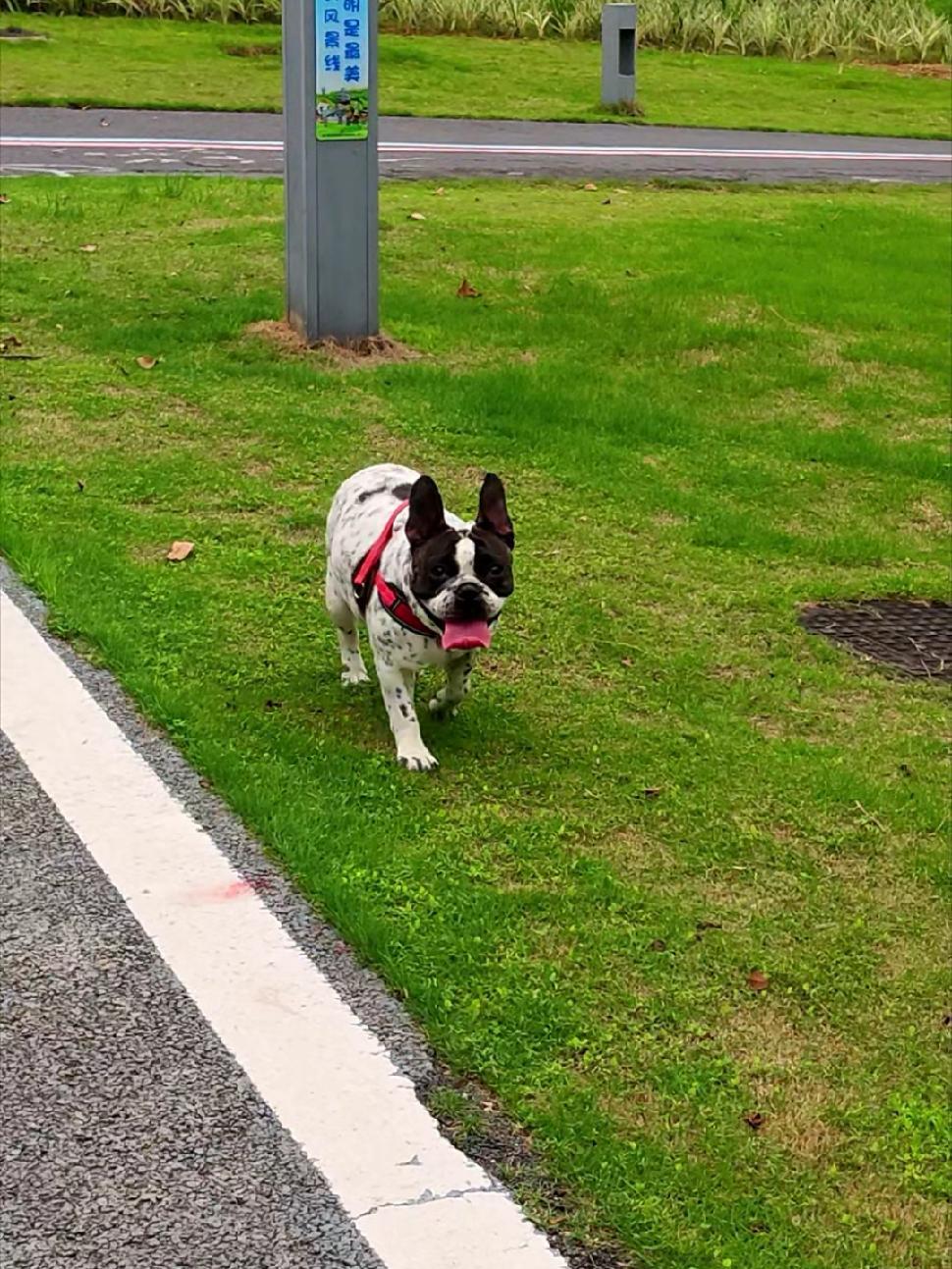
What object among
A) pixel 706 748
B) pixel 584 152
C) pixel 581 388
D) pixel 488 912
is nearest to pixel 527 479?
pixel 581 388

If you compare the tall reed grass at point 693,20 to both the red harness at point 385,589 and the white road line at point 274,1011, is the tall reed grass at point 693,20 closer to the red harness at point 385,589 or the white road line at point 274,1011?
the red harness at point 385,589

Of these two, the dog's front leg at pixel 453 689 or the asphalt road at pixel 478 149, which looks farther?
the asphalt road at pixel 478 149

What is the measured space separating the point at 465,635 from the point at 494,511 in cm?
34

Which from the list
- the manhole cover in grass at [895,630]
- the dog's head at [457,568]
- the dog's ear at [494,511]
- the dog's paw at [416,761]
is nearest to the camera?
the dog's head at [457,568]

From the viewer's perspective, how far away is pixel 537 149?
16656mm

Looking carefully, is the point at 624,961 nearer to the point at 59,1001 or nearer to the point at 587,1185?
the point at 587,1185

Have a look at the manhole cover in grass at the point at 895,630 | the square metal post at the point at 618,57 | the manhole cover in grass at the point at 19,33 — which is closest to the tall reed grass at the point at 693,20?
the manhole cover in grass at the point at 19,33

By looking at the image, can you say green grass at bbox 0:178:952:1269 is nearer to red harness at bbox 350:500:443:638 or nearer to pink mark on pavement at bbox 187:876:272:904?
pink mark on pavement at bbox 187:876:272:904

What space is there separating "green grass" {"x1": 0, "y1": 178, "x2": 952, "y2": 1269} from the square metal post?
9729 mm

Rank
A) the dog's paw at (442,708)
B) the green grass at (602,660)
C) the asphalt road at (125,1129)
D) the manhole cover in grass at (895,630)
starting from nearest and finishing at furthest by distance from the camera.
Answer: the asphalt road at (125,1129) → the green grass at (602,660) → the dog's paw at (442,708) → the manhole cover in grass at (895,630)

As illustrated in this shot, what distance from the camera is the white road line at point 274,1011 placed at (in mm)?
2902

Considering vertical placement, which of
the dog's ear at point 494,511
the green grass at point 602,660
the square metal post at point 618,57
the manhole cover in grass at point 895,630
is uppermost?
the square metal post at point 618,57

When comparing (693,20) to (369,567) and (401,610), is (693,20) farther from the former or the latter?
(401,610)

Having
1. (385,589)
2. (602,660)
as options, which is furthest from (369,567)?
(602,660)
